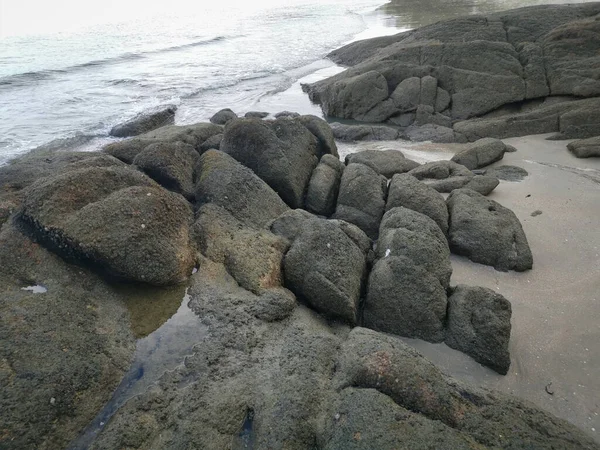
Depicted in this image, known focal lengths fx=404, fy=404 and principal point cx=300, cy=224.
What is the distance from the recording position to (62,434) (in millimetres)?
3254

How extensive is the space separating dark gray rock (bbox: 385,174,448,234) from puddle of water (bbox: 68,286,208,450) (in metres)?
3.76

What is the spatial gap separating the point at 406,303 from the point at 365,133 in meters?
8.63

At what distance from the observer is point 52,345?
3693 millimetres

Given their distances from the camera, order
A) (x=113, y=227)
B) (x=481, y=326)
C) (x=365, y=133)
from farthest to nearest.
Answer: (x=365, y=133)
(x=113, y=227)
(x=481, y=326)

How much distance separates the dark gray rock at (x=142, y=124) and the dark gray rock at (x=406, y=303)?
37.2ft

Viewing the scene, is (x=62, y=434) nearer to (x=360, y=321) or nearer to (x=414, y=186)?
(x=360, y=321)

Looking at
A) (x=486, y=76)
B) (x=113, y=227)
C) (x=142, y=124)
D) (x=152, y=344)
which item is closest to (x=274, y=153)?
(x=113, y=227)

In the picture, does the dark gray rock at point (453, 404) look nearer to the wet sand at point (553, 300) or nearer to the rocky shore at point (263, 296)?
the rocky shore at point (263, 296)

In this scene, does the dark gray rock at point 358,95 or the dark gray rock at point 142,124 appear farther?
the dark gray rock at point 358,95

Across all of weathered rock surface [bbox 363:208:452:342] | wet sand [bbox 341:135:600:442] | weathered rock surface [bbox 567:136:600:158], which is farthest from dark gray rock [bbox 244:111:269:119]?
weathered rock surface [bbox 363:208:452:342]

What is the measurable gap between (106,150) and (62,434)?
6565 millimetres

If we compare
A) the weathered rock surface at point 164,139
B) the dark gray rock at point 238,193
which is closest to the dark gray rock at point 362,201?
the dark gray rock at point 238,193

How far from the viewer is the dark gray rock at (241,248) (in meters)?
4.92

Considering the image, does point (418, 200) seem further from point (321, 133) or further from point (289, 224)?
point (321, 133)
